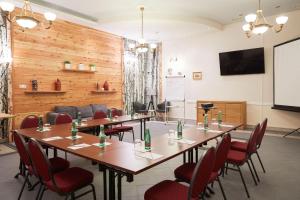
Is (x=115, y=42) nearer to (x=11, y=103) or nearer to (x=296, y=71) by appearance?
(x=11, y=103)

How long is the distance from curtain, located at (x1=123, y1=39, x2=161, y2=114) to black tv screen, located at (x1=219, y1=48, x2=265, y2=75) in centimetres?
292

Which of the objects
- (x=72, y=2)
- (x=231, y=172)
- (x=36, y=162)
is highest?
(x=72, y=2)

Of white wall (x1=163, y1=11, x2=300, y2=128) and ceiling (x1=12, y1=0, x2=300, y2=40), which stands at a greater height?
ceiling (x1=12, y1=0, x2=300, y2=40)

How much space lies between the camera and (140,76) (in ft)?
30.2

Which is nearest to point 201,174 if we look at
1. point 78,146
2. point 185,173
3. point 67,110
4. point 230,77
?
point 185,173

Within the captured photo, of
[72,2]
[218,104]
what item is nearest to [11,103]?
[72,2]

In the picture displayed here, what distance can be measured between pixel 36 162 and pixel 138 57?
24.5ft

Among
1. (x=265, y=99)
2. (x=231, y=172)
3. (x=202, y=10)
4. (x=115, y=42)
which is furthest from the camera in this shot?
(x=115, y=42)

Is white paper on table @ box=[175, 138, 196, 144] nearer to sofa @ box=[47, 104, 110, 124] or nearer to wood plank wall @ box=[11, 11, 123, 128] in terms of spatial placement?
sofa @ box=[47, 104, 110, 124]

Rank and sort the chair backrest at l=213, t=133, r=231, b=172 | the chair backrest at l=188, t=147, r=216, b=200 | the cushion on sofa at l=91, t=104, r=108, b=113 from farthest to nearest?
the cushion on sofa at l=91, t=104, r=108, b=113 < the chair backrest at l=213, t=133, r=231, b=172 < the chair backrest at l=188, t=147, r=216, b=200

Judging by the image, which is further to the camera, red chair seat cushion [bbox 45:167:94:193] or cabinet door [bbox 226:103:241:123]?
cabinet door [bbox 226:103:241:123]

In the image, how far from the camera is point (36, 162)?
Result: 6.72ft

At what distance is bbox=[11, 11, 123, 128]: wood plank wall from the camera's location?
18.4 feet

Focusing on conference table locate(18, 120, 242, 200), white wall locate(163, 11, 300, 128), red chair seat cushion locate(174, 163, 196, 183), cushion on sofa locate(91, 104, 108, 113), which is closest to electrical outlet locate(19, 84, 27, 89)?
cushion on sofa locate(91, 104, 108, 113)
